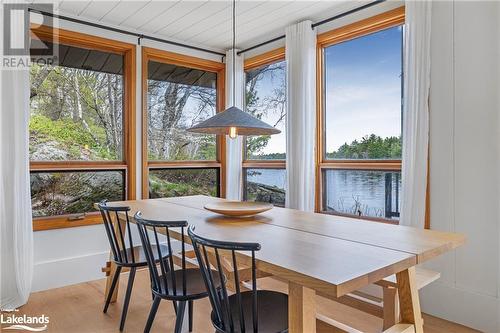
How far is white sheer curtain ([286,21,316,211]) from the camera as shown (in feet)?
11.3

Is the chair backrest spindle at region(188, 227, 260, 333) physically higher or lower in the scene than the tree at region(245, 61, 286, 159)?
lower

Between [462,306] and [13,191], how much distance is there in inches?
141

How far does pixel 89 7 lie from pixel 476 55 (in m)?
3.22

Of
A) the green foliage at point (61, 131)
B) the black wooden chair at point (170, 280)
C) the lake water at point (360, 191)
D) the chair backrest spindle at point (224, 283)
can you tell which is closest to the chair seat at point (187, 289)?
the black wooden chair at point (170, 280)

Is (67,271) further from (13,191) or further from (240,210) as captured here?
(240,210)

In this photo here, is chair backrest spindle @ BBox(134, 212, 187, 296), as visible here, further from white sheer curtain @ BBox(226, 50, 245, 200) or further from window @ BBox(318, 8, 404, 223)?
white sheer curtain @ BBox(226, 50, 245, 200)

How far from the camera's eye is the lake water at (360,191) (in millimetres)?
2980

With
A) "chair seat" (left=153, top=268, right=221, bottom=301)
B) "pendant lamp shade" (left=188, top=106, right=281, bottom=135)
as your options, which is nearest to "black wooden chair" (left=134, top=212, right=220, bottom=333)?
"chair seat" (left=153, top=268, right=221, bottom=301)

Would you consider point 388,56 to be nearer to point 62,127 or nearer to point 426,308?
point 426,308

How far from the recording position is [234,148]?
173 inches

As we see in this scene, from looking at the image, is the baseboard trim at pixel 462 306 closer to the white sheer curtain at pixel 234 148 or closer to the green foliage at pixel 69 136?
the white sheer curtain at pixel 234 148

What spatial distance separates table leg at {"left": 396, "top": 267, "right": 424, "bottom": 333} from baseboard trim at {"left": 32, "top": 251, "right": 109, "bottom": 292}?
9.50ft

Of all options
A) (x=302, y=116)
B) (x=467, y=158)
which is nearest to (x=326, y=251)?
(x=467, y=158)

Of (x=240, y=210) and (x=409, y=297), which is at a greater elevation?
(x=240, y=210)
